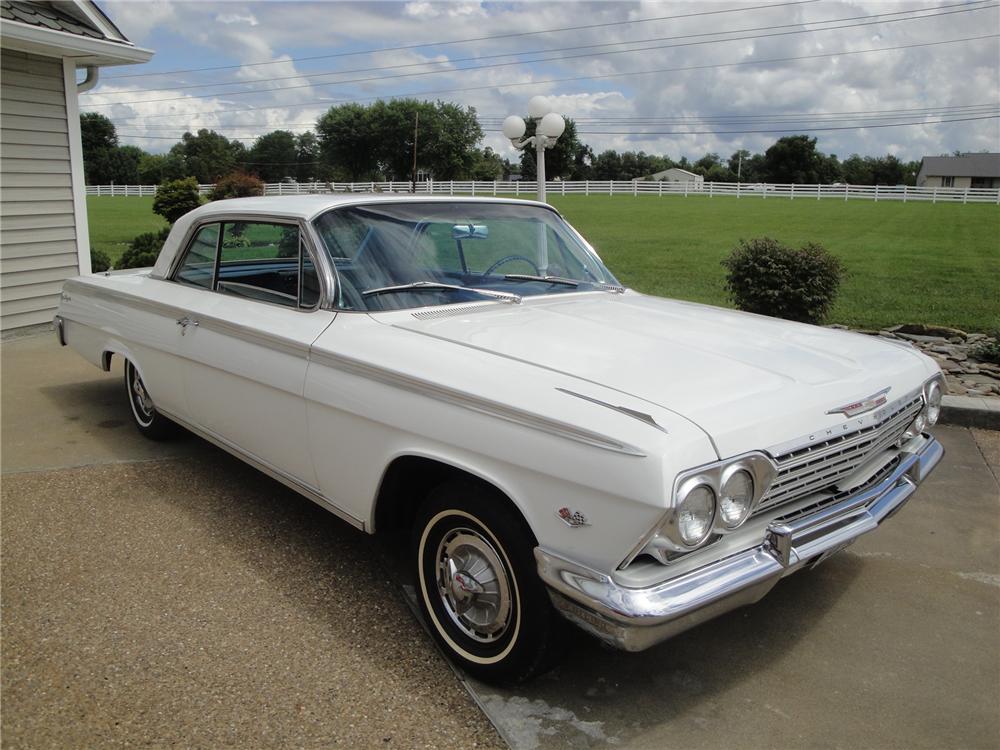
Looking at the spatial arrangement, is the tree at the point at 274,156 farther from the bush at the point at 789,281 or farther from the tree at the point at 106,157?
the bush at the point at 789,281

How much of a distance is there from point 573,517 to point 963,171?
323ft

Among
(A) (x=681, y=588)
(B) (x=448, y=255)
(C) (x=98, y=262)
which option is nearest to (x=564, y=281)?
(B) (x=448, y=255)

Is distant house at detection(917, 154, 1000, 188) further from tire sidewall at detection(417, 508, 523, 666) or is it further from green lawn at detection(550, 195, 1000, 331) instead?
tire sidewall at detection(417, 508, 523, 666)

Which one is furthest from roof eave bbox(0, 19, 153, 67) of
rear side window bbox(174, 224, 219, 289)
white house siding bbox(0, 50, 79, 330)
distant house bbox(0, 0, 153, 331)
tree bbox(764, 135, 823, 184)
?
tree bbox(764, 135, 823, 184)

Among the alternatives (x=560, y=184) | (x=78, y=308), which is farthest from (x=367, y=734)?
(x=560, y=184)

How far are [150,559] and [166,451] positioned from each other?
1.57 metres

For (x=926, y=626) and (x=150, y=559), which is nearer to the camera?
(x=926, y=626)

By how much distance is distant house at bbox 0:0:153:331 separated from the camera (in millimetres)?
7883

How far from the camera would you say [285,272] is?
12.1ft

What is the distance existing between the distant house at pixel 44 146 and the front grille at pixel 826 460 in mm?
8143

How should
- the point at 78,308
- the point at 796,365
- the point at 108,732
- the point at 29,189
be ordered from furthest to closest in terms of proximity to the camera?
the point at 29,189
the point at 78,308
the point at 796,365
the point at 108,732

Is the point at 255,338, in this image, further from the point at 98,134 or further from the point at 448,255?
the point at 98,134

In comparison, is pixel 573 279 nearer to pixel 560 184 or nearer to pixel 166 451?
pixel 166 451

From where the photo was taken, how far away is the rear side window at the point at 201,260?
428 centimetres
